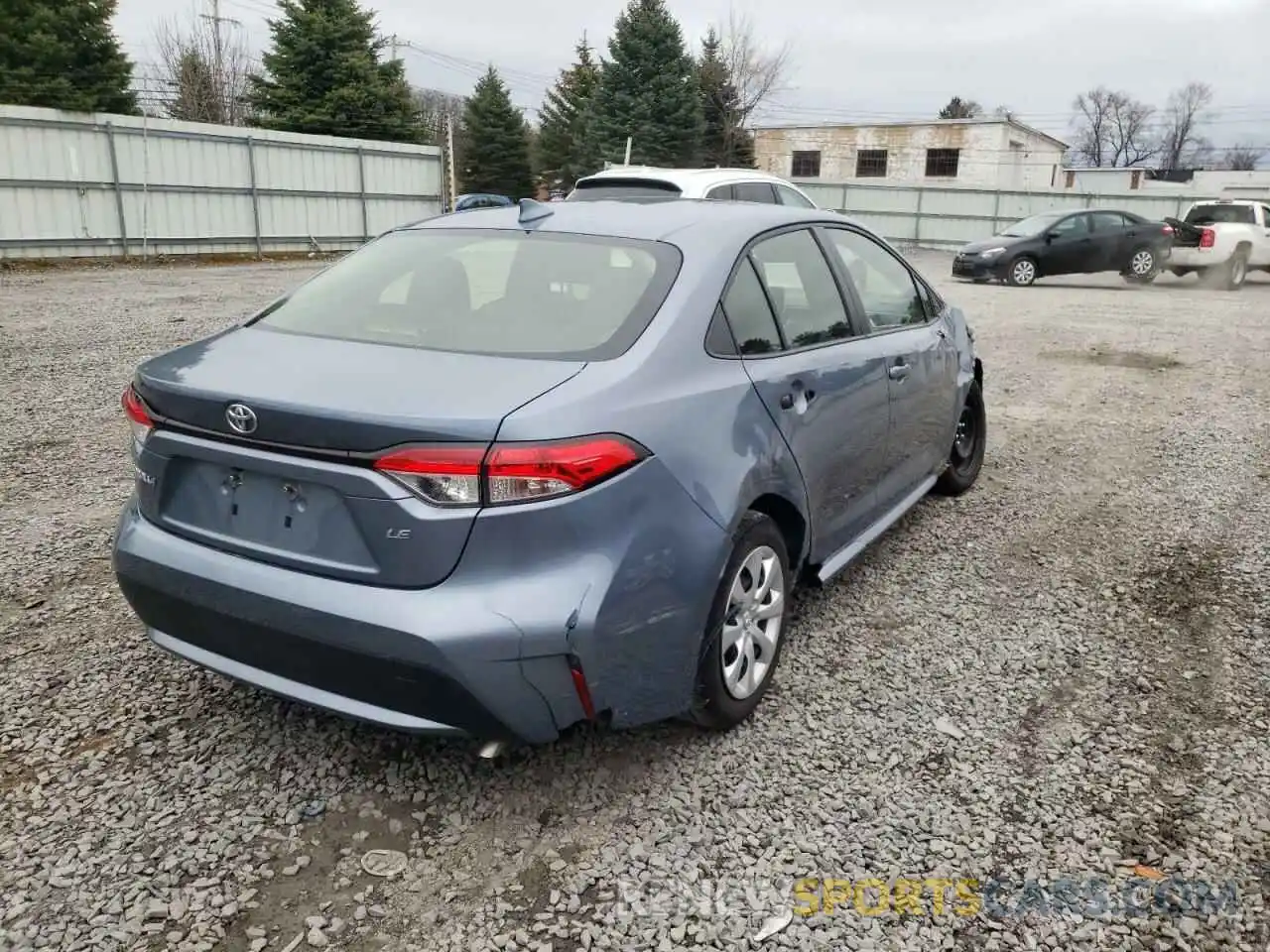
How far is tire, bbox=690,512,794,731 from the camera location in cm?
278

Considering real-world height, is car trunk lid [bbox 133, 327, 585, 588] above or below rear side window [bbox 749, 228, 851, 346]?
below

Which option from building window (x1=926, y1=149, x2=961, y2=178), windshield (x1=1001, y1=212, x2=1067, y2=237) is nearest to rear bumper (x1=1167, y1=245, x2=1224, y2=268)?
windshield (x1=1001, y1=212, x2=1067, y2=237)

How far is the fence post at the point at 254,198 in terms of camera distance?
1998cm

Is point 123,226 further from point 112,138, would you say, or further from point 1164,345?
point 1164,345

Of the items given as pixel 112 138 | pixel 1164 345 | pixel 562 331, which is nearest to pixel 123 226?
pixel 112 138

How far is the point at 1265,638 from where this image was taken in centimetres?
374

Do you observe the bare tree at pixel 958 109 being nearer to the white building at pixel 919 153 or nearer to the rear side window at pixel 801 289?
the white building at pixel 919 153

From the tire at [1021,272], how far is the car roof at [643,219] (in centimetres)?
1607

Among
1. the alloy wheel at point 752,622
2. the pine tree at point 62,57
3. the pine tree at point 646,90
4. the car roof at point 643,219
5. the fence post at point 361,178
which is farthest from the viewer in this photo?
the pine tree at point 646,90

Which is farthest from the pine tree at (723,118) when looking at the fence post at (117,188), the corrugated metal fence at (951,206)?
the fence post at (117,188)

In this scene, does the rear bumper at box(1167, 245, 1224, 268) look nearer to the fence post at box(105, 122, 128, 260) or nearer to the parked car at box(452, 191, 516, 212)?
the parked car at box(452, 191, 516, 212)

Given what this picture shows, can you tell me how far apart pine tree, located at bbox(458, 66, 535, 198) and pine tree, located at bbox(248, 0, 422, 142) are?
12808mm

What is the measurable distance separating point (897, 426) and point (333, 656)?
2561 millimetres

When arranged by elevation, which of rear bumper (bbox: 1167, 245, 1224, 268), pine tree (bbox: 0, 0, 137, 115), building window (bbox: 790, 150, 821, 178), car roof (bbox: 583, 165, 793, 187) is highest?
pine tree (bbox: 0, 0, 137, 115)
